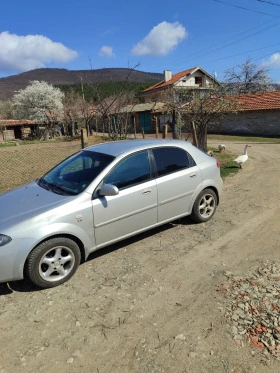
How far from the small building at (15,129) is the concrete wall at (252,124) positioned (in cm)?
2833

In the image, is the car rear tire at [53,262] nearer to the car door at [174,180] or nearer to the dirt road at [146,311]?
the dirt road at [146,311]

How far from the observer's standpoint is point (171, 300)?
3154 millimetres

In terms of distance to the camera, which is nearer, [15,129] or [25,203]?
[25,203]

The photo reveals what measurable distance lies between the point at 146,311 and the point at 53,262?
124 centimetres

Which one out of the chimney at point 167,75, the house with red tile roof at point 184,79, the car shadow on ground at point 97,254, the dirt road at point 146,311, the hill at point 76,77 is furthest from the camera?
the chimney at point 167,75

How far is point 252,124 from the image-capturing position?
82.3 feet

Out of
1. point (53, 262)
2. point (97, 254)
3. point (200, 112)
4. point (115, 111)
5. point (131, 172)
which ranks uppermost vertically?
point (115, 111)

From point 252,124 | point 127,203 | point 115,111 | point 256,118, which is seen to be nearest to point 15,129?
point 115,111

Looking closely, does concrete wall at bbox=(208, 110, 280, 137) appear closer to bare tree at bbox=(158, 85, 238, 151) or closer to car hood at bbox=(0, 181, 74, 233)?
bare tree at bbox=(158, 85, 238, 151)

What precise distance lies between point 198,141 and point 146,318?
931 cm

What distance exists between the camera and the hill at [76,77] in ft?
48.8

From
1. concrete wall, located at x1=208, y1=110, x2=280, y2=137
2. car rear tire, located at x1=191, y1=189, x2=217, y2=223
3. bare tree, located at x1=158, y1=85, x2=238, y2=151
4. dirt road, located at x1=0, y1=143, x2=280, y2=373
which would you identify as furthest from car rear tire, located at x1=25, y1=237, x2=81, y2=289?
concrete wall, located at x1=208, y1=110, x2=280, y2=137

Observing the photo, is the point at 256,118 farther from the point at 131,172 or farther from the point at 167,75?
the point at 167,75

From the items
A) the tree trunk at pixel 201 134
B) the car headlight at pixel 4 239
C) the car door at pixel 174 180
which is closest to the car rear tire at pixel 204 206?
the car door at pixel 174 180
